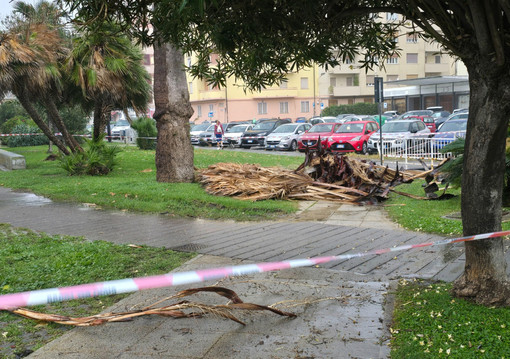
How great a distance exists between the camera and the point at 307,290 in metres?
5.41

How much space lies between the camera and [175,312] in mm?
4691

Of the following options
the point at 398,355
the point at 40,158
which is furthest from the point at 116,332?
the point at 40,158

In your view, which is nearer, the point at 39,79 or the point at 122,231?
the point at 122,231

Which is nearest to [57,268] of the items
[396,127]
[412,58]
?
[396,127]

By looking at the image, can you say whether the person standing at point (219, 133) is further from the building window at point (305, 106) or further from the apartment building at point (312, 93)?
the building window at point (305, 106)

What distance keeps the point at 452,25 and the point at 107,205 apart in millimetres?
8320

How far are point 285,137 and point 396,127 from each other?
7.42 meters

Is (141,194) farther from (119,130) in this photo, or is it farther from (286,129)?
(119,130)

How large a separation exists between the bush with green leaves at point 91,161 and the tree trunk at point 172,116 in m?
3.47

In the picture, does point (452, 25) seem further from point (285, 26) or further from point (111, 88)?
point (111, 88)

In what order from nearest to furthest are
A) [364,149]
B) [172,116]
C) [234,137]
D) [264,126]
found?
[172,116], [364,149], [264,126], [234,137]

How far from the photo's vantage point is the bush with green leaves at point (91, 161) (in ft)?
53.7

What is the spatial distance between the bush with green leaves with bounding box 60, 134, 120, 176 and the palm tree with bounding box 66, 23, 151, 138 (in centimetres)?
109

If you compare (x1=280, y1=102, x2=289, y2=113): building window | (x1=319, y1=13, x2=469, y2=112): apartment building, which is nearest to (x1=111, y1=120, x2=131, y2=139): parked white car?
(x1=319, y1=13, x2=469, y2=112): apartment building
